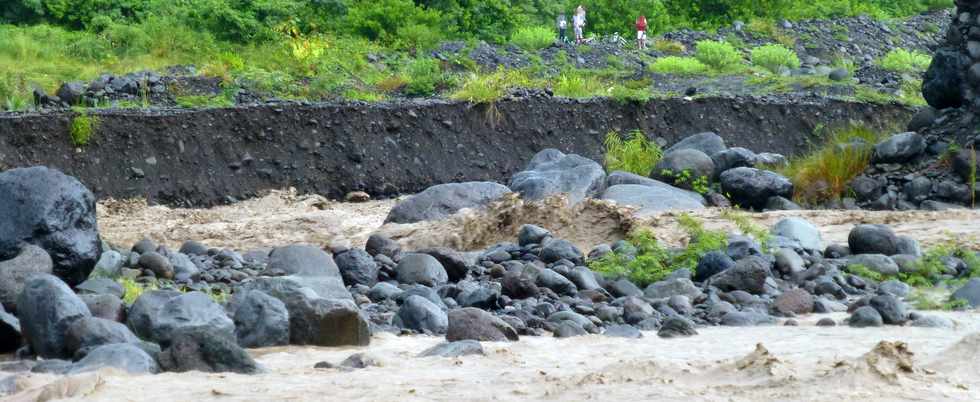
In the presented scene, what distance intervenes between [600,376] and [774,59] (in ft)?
75.4

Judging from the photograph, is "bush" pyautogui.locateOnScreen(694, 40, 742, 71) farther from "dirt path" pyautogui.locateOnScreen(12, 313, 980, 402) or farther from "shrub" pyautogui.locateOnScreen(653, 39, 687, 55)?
"dirt path" pyautogui.locateOnScreen(12, 313, 980, 402)

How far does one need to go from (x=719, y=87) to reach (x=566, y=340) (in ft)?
51.4

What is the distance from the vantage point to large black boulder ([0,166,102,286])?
7.93 meters

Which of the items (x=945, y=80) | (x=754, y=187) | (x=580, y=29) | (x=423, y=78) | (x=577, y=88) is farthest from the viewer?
(x=580, y=29)

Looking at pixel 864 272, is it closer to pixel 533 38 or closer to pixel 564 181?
pixel 564 181

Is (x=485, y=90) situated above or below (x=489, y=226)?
below

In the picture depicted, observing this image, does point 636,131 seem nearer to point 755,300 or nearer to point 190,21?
point 755,300

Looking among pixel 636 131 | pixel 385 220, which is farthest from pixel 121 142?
pixel 636 131

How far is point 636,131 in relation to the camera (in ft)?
56.4

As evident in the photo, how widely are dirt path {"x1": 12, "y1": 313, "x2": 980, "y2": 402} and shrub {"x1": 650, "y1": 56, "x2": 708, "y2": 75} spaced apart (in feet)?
59.7

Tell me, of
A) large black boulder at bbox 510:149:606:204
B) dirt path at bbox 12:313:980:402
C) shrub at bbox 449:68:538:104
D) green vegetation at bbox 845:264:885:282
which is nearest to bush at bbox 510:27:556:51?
shrub at bbox 449:68:538:104

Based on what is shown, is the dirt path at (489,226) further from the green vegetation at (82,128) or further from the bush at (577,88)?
the bush at (577,88)

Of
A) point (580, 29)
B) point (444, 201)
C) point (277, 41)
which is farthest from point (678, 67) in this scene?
point (444, 201)

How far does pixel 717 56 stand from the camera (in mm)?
26812
